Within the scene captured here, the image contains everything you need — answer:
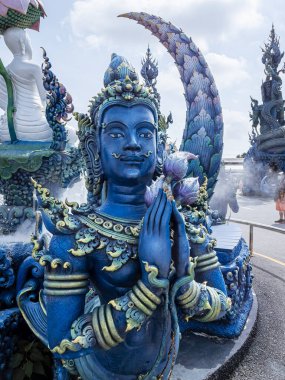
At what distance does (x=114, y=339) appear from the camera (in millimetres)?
1690

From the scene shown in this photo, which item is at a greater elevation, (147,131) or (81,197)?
(147,131)

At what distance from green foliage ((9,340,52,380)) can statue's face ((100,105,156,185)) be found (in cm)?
155

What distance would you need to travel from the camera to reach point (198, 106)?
4.12 m

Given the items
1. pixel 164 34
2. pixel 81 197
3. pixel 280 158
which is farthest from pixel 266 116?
pixel 164 34

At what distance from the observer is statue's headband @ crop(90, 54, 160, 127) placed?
2008 millimetres

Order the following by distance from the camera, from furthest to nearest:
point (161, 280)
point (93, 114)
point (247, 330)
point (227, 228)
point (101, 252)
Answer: point (227, 228) < point (247, 330) < point (93, 114) < point (101, 252) < point (161, 280)

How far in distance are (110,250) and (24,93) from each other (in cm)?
638

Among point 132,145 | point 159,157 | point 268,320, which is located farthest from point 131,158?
point 268,320

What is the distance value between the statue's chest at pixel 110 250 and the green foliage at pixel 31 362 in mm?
1216

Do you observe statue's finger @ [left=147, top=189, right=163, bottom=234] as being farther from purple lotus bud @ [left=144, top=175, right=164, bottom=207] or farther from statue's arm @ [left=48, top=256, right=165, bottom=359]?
statue's arm @ [left=48, top=256, right=165, bottom=359]

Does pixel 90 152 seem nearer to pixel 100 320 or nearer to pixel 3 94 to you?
pixel 100 320

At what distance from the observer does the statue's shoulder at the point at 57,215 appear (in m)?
1.83

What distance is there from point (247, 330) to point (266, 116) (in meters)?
22.9

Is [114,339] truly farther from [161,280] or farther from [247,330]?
[247,330]
